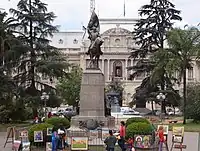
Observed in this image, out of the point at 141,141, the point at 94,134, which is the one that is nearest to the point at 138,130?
the point at 141,141

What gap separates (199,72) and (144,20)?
51723mm

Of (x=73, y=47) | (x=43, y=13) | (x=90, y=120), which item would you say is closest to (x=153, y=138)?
(x=90, y=120)

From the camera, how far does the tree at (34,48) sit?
152 ft

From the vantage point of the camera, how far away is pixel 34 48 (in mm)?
47688

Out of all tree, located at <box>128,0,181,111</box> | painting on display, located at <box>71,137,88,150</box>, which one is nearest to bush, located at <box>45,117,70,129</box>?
painting on display, located at <box>71,137,88,150</box>

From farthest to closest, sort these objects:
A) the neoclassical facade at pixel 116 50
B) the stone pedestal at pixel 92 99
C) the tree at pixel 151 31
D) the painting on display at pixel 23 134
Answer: the neoclassical facade at pixel 116 50, the tree at pixel 151 31, the stone pedestal at pixel 92 99, the painting on display at pixel 23 134

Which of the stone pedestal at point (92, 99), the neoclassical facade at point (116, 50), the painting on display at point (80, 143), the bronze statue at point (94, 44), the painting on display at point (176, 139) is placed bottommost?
the painting on display at point (176, 139)

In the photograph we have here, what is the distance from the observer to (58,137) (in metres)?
19.7

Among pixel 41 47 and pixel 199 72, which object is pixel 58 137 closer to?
pixel 41 47

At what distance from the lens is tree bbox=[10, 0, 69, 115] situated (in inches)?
1827

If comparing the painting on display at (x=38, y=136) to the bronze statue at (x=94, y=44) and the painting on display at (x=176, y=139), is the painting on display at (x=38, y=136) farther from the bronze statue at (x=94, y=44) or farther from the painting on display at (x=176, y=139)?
the bronze statue at (x=94, y=44)

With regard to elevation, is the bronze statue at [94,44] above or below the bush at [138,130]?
above

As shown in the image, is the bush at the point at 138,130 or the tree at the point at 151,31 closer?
the bush at the point at 138,130

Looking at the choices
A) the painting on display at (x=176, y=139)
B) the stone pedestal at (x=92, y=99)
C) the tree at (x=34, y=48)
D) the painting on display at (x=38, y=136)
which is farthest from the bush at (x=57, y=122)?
the tree at (x=34, y=48)
